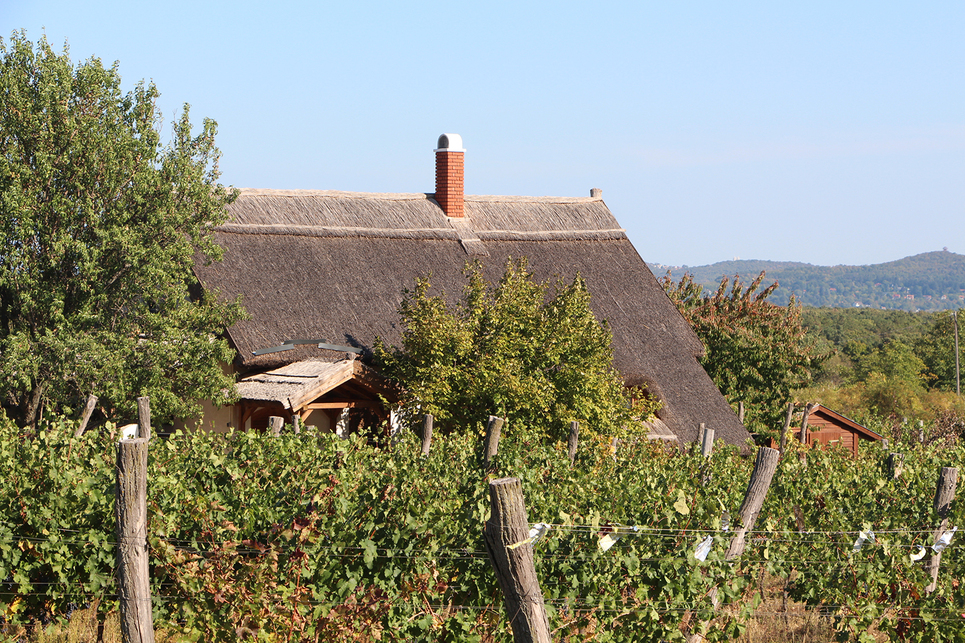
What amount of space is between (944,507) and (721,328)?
14510 millimetres

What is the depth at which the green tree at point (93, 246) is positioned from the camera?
11.1 m

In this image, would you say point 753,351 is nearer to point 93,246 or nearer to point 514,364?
point 514,364

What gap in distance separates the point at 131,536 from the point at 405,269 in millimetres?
11547

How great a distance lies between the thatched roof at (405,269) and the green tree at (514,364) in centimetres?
213

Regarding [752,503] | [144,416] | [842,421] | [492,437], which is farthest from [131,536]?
[842,421]

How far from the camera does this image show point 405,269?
15.7m

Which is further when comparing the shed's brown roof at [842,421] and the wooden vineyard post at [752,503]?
the shed's brown roof at [842,421]

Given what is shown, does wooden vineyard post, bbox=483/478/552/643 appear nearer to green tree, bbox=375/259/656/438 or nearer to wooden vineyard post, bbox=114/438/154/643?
wooden vineyard post, bbox=114/438/154/643

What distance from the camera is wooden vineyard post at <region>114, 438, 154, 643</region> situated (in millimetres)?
4238

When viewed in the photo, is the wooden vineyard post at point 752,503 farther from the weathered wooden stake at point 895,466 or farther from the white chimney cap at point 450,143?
the white chimney cap at point 450,143

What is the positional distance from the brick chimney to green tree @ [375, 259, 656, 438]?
5.68m

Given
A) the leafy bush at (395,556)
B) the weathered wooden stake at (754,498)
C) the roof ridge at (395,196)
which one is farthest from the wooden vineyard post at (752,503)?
the roof ridge at (395,196)

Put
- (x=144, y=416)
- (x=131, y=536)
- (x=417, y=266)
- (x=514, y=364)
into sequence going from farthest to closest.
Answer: (x=417, y=266)
(x=514, y=364)
(x=144, y=416)
(x=131, y=536)

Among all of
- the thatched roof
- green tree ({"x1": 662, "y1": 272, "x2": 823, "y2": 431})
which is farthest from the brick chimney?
green tree ({"x1": 662, "y1": 272, "x2": 823, "y2": 431})
